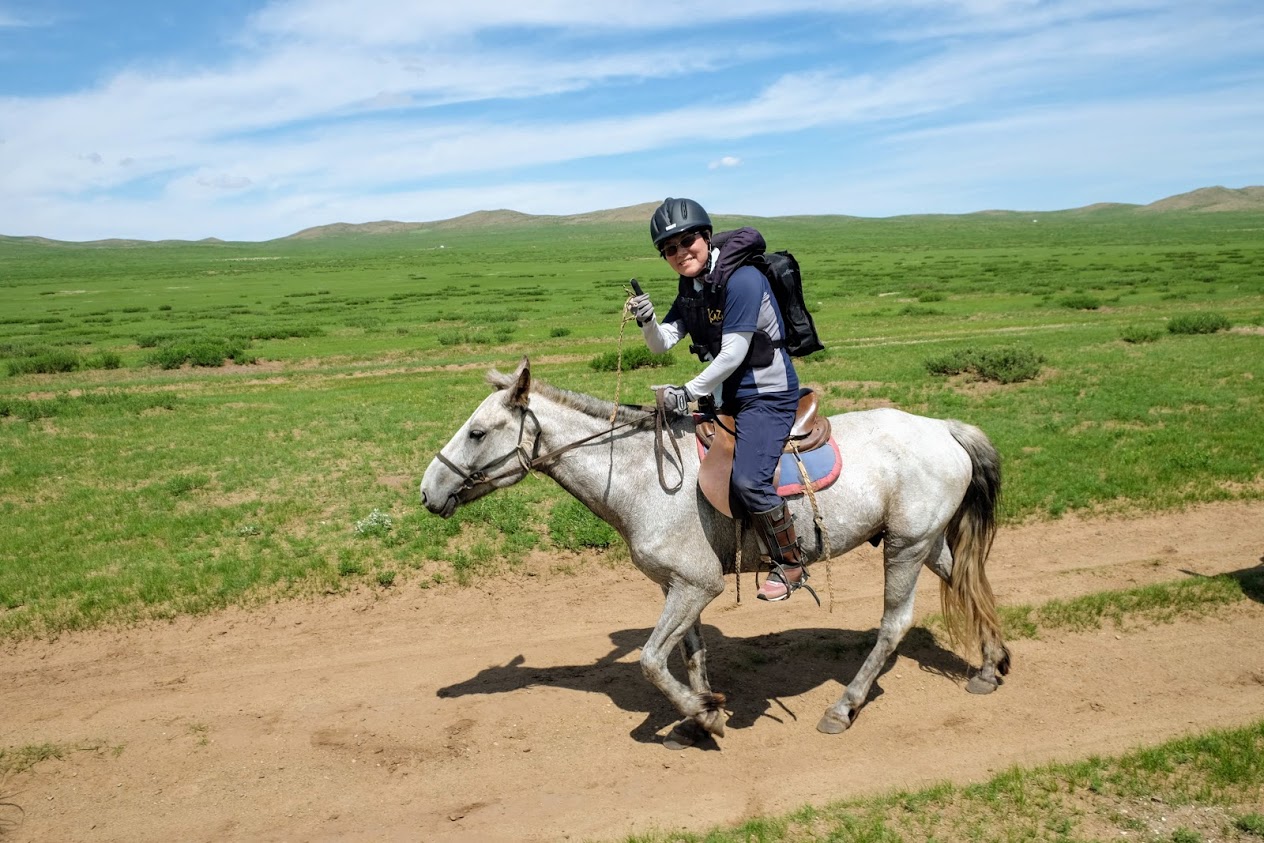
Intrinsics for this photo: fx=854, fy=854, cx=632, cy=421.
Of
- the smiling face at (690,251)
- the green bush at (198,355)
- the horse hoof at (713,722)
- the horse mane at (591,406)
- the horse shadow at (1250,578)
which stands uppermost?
the smiling face at (690,251)

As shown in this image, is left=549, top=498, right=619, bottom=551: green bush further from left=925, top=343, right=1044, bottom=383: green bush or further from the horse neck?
left=925, top=343, right=1044, bottom=383: green bush

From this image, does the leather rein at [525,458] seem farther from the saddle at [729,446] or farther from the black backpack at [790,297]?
the black backpack at [790,297]

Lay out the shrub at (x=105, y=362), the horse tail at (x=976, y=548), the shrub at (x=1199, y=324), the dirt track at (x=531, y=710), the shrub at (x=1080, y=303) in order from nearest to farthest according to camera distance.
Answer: the dirt track at (x=531, y=710) < the horse tail at (x=976, y=548) < the shrub at (x=1199, y=324) < the shrub at (x=105, y=362) < the shrub at (x=1080, y=303)

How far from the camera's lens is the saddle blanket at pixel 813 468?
21.0ft

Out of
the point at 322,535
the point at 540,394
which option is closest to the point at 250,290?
the point at 322,535

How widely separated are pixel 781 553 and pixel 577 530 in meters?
5.09

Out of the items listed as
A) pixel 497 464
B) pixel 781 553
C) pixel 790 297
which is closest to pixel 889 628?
pixel 781 553

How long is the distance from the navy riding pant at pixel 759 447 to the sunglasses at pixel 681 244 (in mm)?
1169

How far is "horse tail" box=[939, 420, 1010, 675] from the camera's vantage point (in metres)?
7.08

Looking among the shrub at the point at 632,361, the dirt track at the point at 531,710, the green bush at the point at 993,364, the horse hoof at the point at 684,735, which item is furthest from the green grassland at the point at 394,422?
the horse hoof at the point at 684,735

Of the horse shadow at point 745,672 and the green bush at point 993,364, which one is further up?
the green bush at point 993,364

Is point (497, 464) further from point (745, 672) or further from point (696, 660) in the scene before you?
Result: point (745, 672)

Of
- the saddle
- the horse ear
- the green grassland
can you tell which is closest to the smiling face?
the saddle

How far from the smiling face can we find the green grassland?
332 centimetres
